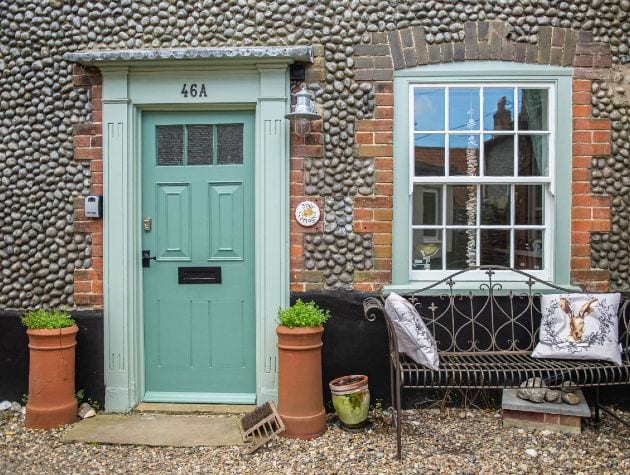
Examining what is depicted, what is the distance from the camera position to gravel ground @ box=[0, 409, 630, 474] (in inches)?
142

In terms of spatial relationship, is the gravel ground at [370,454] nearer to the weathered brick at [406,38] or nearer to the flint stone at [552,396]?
the flint stone at [552,396]

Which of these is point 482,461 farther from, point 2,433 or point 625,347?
point 2,433

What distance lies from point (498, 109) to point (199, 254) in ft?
8.65

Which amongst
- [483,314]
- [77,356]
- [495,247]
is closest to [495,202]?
[495,247]

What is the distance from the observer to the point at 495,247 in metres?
4.57

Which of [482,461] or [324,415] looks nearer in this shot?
[482,461]

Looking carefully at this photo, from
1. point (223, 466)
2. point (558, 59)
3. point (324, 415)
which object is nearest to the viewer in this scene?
point (223, 466)

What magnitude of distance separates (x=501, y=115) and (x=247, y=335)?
2.67 m

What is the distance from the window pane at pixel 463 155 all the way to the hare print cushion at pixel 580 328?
1.15 m

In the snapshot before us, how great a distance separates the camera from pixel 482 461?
12.0 ft

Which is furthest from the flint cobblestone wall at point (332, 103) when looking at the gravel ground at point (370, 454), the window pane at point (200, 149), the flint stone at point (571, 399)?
the gravel ground at point (370, 454)

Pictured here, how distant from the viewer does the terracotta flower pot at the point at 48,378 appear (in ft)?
13.9

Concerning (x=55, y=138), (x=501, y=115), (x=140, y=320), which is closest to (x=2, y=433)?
(x=140, y=320)

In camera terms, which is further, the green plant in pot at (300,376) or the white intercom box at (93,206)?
the white intercom box at (93,206)
